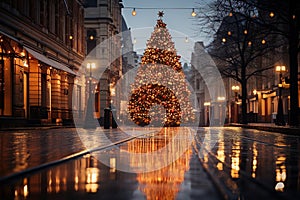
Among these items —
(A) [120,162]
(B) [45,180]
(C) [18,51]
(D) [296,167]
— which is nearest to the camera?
(B) [45,180]

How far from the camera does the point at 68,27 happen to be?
150ft

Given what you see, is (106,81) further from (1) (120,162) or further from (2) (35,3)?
(1) (120,162)

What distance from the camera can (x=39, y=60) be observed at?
29.8m

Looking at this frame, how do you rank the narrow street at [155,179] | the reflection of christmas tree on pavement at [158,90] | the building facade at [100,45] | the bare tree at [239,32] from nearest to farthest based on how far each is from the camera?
the narrow street at [155,179], the bare tree at [239,32], the reflection of christmas tree on pavement at [158,90], the building facade at [100,45]

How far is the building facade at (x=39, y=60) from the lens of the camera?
27766mm

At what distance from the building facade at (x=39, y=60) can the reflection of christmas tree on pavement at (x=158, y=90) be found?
659 centimetres

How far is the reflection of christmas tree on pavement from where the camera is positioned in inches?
1748

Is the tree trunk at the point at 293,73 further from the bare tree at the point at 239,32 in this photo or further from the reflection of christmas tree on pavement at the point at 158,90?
the reflection of christmas tree on pavement at the point at 158,90

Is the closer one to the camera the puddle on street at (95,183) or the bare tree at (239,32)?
the puddle on street at (95,183)

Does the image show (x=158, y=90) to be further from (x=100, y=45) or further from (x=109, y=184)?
(x=109, y=184)

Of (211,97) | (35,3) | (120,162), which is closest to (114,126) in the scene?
(35,3)

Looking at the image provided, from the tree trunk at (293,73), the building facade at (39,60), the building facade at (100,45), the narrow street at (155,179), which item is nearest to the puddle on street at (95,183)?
the narrow street at (155,179)

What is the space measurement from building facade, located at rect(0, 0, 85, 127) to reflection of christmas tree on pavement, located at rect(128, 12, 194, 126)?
21.6 feet

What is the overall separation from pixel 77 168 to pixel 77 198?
293cm
